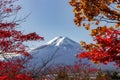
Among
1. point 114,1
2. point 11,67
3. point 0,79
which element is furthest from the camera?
point 11,67

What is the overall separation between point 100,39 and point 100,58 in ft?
2.96

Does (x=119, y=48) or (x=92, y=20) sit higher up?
(x=92, y=20)

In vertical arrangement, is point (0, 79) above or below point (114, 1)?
below

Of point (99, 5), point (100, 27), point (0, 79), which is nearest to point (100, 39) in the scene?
point (100, 27)

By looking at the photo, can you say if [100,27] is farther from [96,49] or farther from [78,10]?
[96,49]

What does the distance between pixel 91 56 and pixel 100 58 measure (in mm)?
632

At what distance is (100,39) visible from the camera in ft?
Result: 53.3

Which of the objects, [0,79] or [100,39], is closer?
[0,79]

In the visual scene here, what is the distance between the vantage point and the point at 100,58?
1595cm

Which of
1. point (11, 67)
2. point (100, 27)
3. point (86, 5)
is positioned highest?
point (86, 5)

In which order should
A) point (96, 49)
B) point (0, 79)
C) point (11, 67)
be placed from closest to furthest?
point (0, 79) < point (96, 49) < point (11, 67)

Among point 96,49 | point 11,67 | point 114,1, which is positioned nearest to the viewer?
point 114,1

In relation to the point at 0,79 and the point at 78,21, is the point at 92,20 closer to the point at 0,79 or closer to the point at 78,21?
the point at 78,21

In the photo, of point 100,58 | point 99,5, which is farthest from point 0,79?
point 100,58
